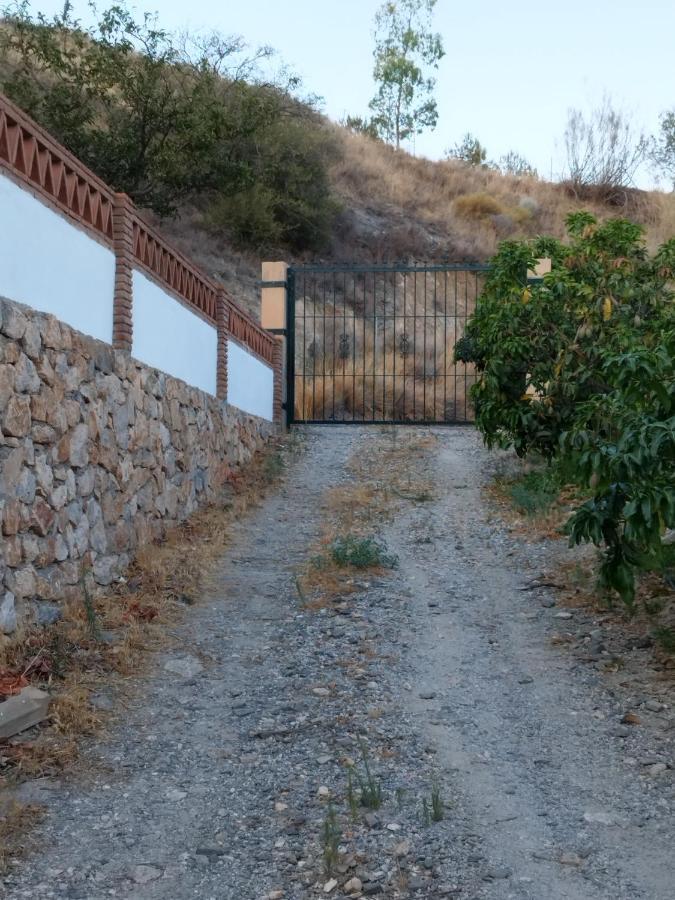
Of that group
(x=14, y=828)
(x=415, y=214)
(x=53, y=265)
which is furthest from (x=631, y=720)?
(x=415, y=214)

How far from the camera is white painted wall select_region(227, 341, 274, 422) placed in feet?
39.2

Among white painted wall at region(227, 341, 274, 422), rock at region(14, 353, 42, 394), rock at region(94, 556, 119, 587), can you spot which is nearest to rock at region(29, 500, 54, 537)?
rock at region(14, 353, 42, 394)

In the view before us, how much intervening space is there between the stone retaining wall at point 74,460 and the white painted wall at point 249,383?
2406mm

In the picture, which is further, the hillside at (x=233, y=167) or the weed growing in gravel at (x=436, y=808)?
the hillside at (x=233, y=167)

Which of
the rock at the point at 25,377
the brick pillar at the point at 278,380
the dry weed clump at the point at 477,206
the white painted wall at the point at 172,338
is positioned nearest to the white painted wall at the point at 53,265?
the rock at the point at 25,377

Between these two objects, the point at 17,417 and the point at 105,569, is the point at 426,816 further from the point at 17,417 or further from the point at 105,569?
the point at 105,569

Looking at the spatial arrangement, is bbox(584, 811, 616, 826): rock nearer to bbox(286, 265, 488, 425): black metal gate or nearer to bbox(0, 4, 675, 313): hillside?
bbox(286, 265, 488, 425): black metal gate

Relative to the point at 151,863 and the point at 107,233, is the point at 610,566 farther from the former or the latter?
the point at 107,233

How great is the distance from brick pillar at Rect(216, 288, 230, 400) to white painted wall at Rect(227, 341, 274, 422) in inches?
12.9

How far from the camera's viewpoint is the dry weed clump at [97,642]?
185 inches

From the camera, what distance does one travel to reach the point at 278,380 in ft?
49.1

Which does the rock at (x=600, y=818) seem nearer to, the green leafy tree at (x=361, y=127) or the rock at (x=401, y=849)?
the rock at (x=401, y=849)

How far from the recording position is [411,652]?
6.32m

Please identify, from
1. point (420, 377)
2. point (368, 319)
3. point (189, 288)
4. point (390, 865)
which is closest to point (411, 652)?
point (390, 865)
